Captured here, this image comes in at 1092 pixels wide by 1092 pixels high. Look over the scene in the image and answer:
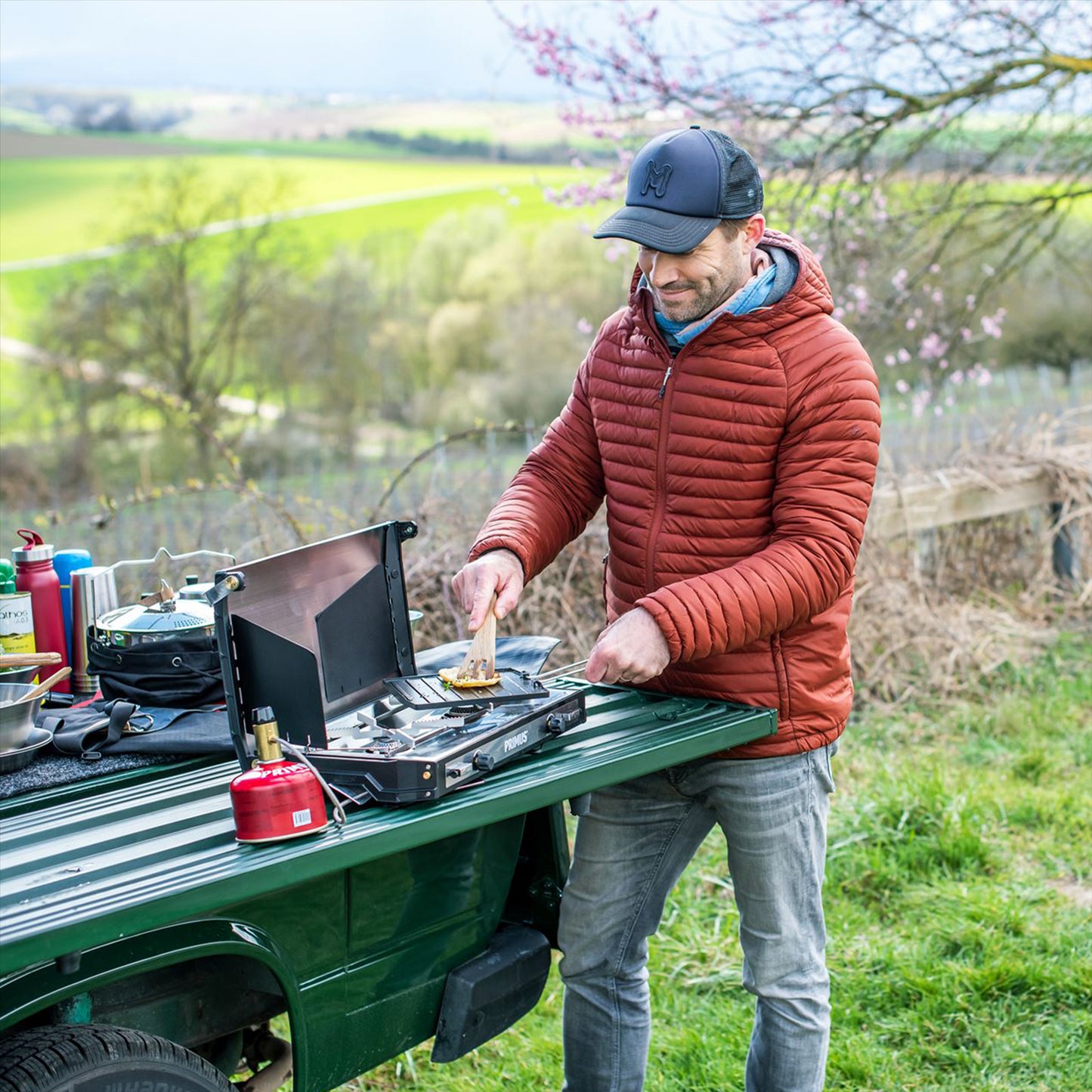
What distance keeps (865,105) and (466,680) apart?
A: 5.90 meters

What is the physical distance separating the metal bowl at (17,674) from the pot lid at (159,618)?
0.16 metres

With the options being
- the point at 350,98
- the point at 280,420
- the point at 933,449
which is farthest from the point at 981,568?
the point at 350,98

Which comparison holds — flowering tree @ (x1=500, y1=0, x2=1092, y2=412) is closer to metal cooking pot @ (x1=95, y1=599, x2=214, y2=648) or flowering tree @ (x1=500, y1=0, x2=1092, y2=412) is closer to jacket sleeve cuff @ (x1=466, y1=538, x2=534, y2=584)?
jacket sleeve cuff @ (x1=466, y1=538, x2=534, y2=584)

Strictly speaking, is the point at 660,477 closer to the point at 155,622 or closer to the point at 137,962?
the point at 155,622

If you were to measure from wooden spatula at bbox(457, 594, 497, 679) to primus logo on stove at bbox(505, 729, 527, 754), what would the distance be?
292mm

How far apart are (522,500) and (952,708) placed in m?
3.78

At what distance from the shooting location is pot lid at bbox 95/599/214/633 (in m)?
2.68

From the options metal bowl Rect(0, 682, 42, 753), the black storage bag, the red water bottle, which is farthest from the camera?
the red water bottle

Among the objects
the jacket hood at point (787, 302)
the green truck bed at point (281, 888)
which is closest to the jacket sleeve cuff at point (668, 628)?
the green truck bed at point (281, 888)

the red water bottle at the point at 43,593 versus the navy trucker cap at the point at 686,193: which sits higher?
the navy trucker cap at the point at 686,193

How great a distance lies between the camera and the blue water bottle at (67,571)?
2922mm

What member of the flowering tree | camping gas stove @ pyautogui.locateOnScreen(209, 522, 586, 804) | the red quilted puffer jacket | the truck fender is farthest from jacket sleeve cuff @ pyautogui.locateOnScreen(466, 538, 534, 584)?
the flowering tree

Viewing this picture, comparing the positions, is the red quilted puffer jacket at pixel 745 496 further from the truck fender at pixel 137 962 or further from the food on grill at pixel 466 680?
the truck fender at pixel 137 962

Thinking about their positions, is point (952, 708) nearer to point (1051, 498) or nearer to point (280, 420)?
point (1051, 498)
